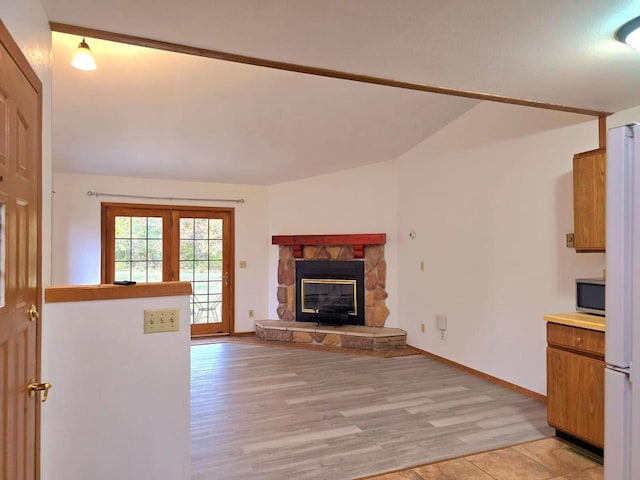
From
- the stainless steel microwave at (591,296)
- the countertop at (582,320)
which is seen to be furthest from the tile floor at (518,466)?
the stainless steel microwave at (591,296)

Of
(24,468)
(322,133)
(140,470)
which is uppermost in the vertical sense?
(322,133)

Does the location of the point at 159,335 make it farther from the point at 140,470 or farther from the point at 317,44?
the point at 317,44

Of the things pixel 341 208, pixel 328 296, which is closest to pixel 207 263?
pixel 328 296

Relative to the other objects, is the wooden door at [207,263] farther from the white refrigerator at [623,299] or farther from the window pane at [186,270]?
the white refrigerator at [623,299]

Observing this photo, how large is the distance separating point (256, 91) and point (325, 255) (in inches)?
115

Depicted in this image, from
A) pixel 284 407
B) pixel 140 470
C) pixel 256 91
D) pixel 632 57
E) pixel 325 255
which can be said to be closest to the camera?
pixel 140 470

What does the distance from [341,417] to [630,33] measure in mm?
2944

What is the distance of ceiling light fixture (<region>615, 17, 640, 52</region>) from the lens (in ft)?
5.96

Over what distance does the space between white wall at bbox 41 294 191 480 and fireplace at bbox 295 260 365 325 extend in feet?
13.4

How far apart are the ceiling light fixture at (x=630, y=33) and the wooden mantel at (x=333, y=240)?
384cm

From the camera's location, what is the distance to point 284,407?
11.4 ft

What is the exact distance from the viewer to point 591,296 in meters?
2.90

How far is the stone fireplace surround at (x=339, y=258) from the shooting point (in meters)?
5.77

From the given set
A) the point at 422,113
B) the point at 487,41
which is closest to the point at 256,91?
the point at 422,113
